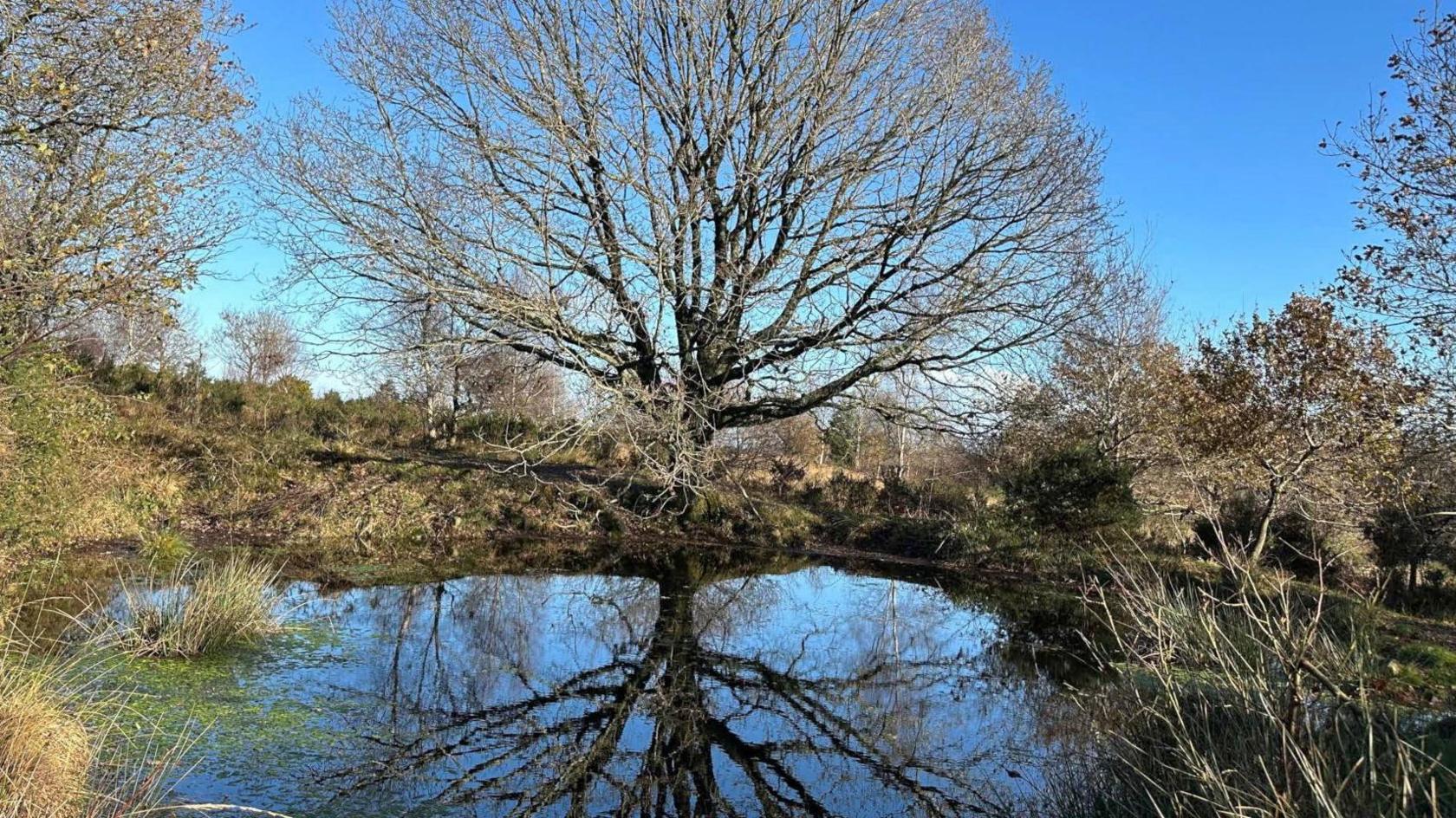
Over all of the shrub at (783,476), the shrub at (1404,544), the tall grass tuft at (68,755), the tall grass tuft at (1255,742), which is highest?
the shrub at (783,476)

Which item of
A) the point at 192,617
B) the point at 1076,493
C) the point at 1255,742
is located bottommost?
the point at 192,617

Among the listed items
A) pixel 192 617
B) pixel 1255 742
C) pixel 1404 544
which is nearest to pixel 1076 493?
pixel 1404 544

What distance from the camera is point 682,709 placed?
6.19 metres

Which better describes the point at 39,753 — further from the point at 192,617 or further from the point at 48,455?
the point at 48,455

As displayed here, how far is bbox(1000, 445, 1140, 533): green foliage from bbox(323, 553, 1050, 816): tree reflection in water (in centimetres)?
439

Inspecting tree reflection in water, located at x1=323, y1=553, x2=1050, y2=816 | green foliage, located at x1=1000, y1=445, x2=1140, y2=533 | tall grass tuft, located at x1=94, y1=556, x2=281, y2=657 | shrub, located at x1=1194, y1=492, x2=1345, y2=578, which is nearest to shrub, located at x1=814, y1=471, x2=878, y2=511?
green foliage, located at x1=1000, y1=445, x2=1140, y2=533

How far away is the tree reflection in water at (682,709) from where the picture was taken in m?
4.81

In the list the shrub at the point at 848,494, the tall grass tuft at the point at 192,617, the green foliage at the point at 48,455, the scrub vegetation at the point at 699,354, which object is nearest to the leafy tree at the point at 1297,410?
the scrub vegetation at the point at 699,354

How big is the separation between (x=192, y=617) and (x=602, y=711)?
315 cm

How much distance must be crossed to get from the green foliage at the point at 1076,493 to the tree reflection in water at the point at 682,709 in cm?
439

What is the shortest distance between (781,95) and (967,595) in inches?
298

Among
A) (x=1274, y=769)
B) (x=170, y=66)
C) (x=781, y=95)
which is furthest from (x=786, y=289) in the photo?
(x=1274, y=769)

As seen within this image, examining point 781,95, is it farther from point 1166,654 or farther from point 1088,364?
point 1166,654

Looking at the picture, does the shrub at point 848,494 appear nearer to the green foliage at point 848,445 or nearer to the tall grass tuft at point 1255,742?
the green foliage at point 848,445
